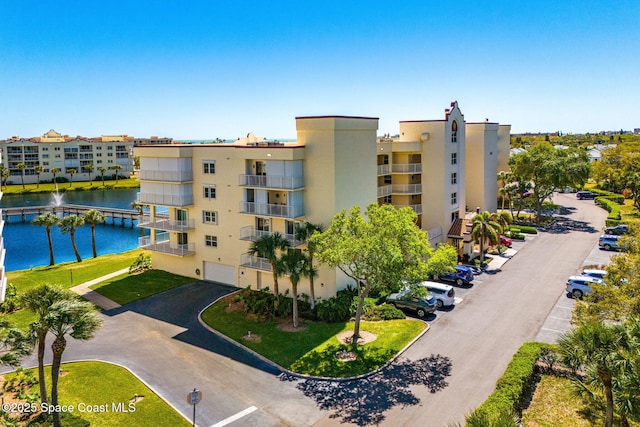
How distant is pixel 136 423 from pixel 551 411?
696 inches

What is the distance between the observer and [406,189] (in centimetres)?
4459

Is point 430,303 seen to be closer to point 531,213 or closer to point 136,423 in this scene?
point 136,423

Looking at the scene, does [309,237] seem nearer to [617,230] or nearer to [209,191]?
[209,191]

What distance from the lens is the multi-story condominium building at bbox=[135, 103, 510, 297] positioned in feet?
107

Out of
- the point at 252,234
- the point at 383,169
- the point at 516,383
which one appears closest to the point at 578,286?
the point at 516,383

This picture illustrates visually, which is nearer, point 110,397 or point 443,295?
point 110,397

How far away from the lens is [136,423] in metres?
19.5

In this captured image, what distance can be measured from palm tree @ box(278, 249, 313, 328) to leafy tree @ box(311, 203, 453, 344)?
287cm

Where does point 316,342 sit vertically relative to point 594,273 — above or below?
below

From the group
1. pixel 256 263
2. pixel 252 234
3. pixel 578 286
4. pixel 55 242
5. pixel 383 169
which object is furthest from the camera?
pixel 55 242

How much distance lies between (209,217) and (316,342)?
1568 centimetres

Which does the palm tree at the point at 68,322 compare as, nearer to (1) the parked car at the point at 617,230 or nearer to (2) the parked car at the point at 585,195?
(1) the parked car at the point at 617,230

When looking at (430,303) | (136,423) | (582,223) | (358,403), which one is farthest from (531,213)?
(136,423)

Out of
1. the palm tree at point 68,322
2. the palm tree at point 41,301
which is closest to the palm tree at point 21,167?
the palm tree at point 41,301
